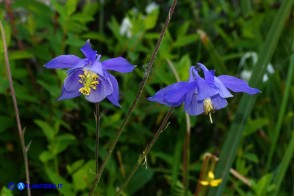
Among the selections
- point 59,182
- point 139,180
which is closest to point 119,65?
point 59,182

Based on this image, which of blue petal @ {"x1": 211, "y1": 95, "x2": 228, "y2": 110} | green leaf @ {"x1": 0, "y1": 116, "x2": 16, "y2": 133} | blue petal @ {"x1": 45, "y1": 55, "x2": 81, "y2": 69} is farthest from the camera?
green leaf @ {"x1": 0, "y1": 116, "x2": 16, "y2": 133}

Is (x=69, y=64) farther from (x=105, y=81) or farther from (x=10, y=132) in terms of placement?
(x=10, y=132)

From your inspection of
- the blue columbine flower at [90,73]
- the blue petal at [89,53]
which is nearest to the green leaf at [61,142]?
the blue columbine flower at [90,73]

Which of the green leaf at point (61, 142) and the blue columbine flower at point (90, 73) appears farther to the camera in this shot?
the green leaf at point (61, 142)

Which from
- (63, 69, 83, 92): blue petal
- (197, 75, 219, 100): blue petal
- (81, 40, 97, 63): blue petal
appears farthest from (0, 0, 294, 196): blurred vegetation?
(197, 75, 219, 100): blue petal

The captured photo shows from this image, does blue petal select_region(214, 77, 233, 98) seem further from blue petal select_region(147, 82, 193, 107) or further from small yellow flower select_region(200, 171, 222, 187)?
small yellow flower select_region(200, 171, 222, 187)

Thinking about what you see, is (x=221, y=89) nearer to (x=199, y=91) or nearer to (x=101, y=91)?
(x=199, y=91)

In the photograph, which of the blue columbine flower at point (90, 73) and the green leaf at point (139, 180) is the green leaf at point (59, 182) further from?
the blue columbine flower at point (90, 73)
